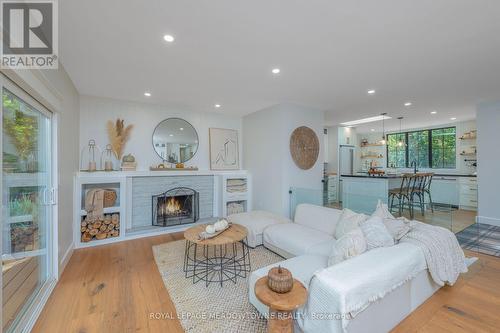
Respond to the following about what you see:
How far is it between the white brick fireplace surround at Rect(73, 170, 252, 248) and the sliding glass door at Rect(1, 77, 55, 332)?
1.09 meters

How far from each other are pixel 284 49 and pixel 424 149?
7.32 metres

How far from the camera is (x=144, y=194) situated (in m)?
4.05

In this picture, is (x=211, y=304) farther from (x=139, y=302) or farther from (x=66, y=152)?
(x=66, y=152)

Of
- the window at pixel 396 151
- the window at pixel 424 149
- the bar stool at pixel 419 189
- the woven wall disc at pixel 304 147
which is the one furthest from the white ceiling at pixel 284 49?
the window at pixel 396 151

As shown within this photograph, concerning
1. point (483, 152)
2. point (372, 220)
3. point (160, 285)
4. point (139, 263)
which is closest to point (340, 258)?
point (372, 220)

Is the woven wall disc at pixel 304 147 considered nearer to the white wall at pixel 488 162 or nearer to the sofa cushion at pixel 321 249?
the sofa cushion at pixel 321 249

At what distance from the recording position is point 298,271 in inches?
76.0

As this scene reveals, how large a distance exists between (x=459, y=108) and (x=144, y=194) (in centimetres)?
665

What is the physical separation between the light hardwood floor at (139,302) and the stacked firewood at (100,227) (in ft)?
2.13

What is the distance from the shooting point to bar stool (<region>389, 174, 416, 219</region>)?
13.8ft

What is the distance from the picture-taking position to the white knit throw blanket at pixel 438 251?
194 centimetres

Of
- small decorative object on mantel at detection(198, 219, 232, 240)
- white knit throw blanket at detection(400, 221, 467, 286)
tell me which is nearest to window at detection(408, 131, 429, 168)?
white knit throw blanket at detection(400, 221, 467, 286)

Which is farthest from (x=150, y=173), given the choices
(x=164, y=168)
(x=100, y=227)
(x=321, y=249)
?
(x=321, y=249)

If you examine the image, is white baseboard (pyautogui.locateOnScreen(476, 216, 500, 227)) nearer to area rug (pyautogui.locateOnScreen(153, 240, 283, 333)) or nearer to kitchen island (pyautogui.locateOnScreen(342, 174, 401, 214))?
kitchen island (pyautogui.locateOnScreen(342, 174, 401, 214))
